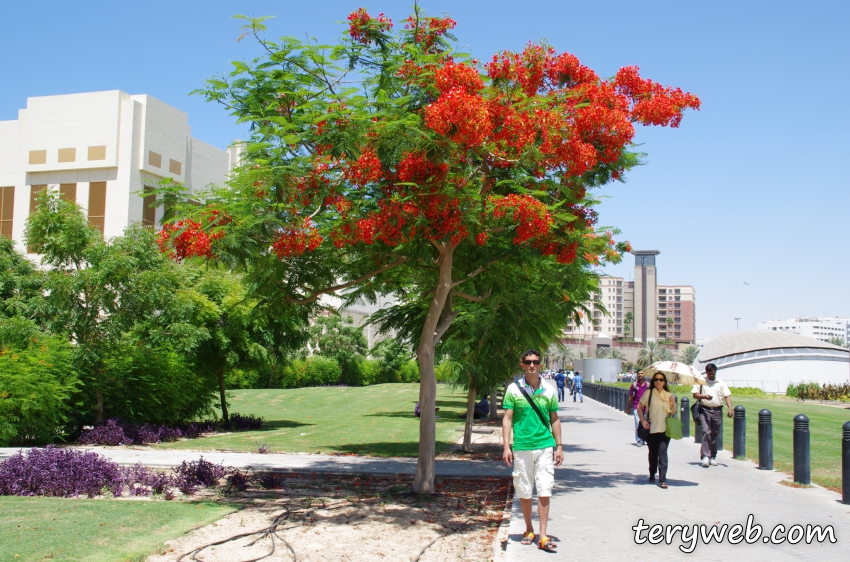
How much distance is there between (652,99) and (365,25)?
154 inches

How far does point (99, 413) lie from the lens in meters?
18.0

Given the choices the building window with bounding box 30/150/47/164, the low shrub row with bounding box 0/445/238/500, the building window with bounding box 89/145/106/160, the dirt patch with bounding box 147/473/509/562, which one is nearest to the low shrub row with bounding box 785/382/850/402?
the dirt patch with bounding box 147/473/509/562

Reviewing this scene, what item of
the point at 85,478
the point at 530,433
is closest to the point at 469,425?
the point at 85,478

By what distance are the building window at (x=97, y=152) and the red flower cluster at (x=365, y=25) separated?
129 ft

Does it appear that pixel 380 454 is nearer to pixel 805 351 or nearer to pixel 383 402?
pixel 383 402

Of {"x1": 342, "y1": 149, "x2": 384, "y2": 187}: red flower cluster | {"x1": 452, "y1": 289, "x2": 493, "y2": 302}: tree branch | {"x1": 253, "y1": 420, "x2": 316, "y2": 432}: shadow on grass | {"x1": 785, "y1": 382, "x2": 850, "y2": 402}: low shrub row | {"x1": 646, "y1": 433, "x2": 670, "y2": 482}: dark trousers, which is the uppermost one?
{"x1": 342, "y1": 149, "x2": 384, "y2": 187}: red flower cluster

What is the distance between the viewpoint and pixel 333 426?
25.1 metres

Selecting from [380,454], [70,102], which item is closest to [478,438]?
[380,454]

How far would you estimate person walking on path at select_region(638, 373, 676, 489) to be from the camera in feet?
35.8

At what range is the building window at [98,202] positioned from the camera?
44.6 m

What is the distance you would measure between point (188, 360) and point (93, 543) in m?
15.0

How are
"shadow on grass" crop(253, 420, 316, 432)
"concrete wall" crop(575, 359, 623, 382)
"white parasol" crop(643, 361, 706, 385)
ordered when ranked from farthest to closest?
"concrete wall" crop(575, 359, 623, 382) → "shadow on grass" crop(253, 420, 316, 432) → "white parasol" crop(643, 361, 706, 385)

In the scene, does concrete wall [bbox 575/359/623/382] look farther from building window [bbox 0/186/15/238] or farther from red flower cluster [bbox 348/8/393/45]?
red flower cluster [bbox 348/8/393/45]

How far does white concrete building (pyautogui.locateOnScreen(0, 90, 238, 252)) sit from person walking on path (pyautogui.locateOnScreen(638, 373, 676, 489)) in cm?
3806
